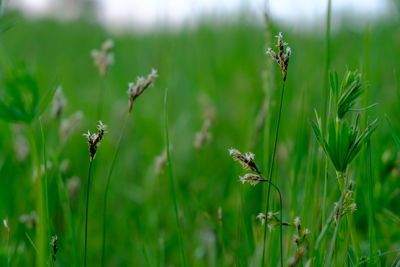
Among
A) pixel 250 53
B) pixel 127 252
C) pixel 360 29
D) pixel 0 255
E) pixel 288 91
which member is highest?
pixel 360 29

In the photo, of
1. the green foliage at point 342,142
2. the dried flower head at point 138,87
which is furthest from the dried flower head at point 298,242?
the dried flower head at point 138,87

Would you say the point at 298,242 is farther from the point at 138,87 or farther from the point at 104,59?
the point at 104,59

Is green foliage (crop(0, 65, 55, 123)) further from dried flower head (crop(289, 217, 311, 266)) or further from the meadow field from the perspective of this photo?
dried flower head (crop(289, 217, 311, 266))

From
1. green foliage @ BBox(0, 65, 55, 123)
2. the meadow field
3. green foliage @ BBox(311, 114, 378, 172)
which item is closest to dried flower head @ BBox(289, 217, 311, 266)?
the meadow field

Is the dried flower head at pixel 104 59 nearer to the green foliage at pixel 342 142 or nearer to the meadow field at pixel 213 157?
the meadow field at pixel 213 157

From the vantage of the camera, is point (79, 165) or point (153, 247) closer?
point (153, 247)

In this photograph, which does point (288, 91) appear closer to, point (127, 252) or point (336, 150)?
point (127, 252)

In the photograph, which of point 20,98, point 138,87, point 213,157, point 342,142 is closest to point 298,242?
point 342,142

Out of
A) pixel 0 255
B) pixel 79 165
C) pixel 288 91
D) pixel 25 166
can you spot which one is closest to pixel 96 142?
pixel 0 255
